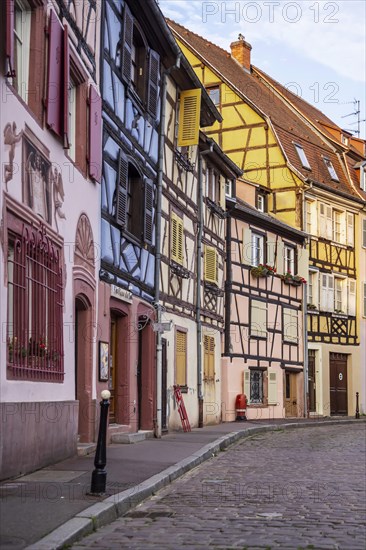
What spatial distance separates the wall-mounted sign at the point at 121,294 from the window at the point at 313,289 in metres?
18.5

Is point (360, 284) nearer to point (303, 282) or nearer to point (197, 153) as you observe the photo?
point (303, 282)

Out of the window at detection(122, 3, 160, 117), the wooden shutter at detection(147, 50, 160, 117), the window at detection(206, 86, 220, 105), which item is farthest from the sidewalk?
the window at detection(206, 86, 220, 105)

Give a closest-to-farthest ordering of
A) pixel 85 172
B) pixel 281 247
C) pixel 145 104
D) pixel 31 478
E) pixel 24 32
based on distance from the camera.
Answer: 1. pixel 31 478
2. pixel 24 32
3. pixel 85 172
4. pixel 145 104
5. pixel 281 247

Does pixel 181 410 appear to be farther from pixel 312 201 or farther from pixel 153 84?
pixel 312 201

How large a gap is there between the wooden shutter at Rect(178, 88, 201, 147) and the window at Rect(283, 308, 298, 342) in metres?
12.3

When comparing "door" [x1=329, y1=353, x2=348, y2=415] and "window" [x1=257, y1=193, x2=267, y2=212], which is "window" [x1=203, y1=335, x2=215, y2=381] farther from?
"door" [x1=329, y1=353, x2=348, y2=415]

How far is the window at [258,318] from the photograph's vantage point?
28781 millimetres

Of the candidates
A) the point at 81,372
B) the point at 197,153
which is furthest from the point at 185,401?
the point at 81,372

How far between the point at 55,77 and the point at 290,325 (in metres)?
21.7

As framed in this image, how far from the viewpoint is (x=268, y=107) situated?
36.8 meters

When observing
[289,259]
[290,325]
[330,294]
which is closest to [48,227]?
[290,325]

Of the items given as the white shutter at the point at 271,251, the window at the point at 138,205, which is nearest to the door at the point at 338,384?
the white shutter at the point at 271,251

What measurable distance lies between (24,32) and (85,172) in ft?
9.55

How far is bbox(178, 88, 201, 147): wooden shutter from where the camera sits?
20.2 meters
